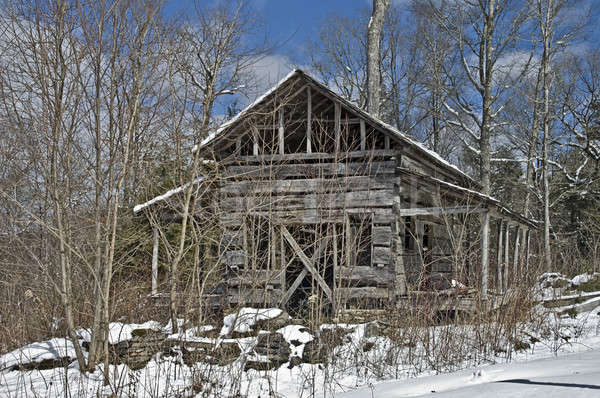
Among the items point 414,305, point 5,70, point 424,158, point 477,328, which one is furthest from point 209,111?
point 424,158

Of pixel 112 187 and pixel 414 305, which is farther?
pixel 414 305

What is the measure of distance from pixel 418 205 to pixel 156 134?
7.96m

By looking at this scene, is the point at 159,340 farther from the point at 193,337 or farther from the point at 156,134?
the point at 156,134

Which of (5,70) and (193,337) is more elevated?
(5,70)

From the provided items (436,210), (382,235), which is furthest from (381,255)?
(436,210)

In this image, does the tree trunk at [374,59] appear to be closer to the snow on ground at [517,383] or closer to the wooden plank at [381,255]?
the wooden plank at [381,255]

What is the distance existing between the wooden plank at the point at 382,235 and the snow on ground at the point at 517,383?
5.80 m

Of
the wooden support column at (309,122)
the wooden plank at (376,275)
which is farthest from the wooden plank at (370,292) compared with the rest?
the wooden support column at (309,122)

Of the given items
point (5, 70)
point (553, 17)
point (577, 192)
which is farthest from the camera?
point (577, 192)

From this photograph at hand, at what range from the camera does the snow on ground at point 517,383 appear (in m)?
4.17

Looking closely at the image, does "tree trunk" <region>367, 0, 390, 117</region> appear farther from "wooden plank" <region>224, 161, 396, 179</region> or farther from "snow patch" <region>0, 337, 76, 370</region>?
"snow patch" <region>0, 337, 76, 370</region>

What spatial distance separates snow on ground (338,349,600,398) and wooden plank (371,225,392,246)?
5.80 m

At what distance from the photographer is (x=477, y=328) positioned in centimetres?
838

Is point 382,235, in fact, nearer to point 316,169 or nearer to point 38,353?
point 316,169
